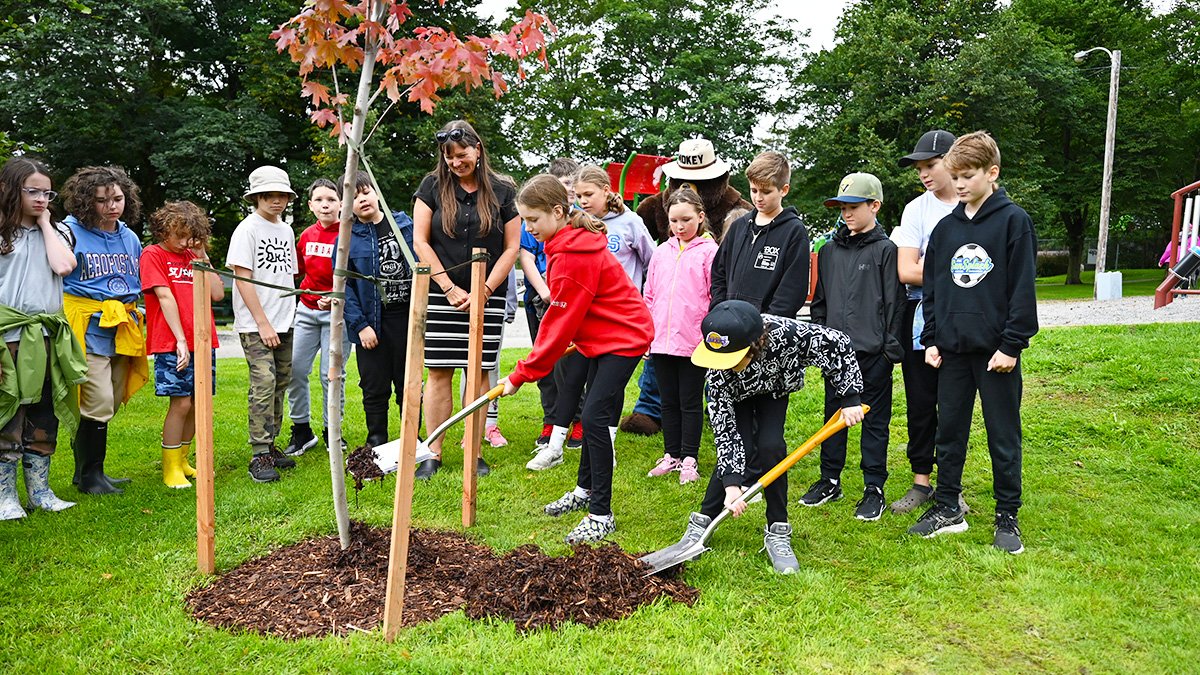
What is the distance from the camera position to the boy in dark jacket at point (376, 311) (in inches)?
219

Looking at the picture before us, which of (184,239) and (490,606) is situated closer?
(490,606)

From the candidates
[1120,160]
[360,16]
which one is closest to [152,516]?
[360,16]

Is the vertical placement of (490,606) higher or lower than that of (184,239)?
lower

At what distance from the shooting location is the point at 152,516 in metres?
4.70

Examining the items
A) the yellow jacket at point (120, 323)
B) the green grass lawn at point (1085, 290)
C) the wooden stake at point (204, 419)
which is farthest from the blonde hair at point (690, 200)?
the green grass lawn at point (1085, 290)

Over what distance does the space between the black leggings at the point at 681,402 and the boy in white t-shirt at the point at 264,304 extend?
2.71m

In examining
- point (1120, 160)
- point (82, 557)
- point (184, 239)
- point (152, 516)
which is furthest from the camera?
point (1120, 160)

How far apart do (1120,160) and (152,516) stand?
33.0 m

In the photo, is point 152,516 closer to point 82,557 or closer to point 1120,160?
point 82,557

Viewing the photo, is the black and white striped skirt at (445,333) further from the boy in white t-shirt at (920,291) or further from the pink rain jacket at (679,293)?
the boy in white t-shirt at (920,291)

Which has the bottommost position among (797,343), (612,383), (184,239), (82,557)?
(82,557)

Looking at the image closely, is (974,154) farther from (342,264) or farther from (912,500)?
(342,264)

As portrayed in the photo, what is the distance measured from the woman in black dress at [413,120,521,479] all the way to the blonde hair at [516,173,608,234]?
40.0 inches

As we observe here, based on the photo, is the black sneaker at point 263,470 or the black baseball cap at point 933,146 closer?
the black baseball cap at point 933,146
